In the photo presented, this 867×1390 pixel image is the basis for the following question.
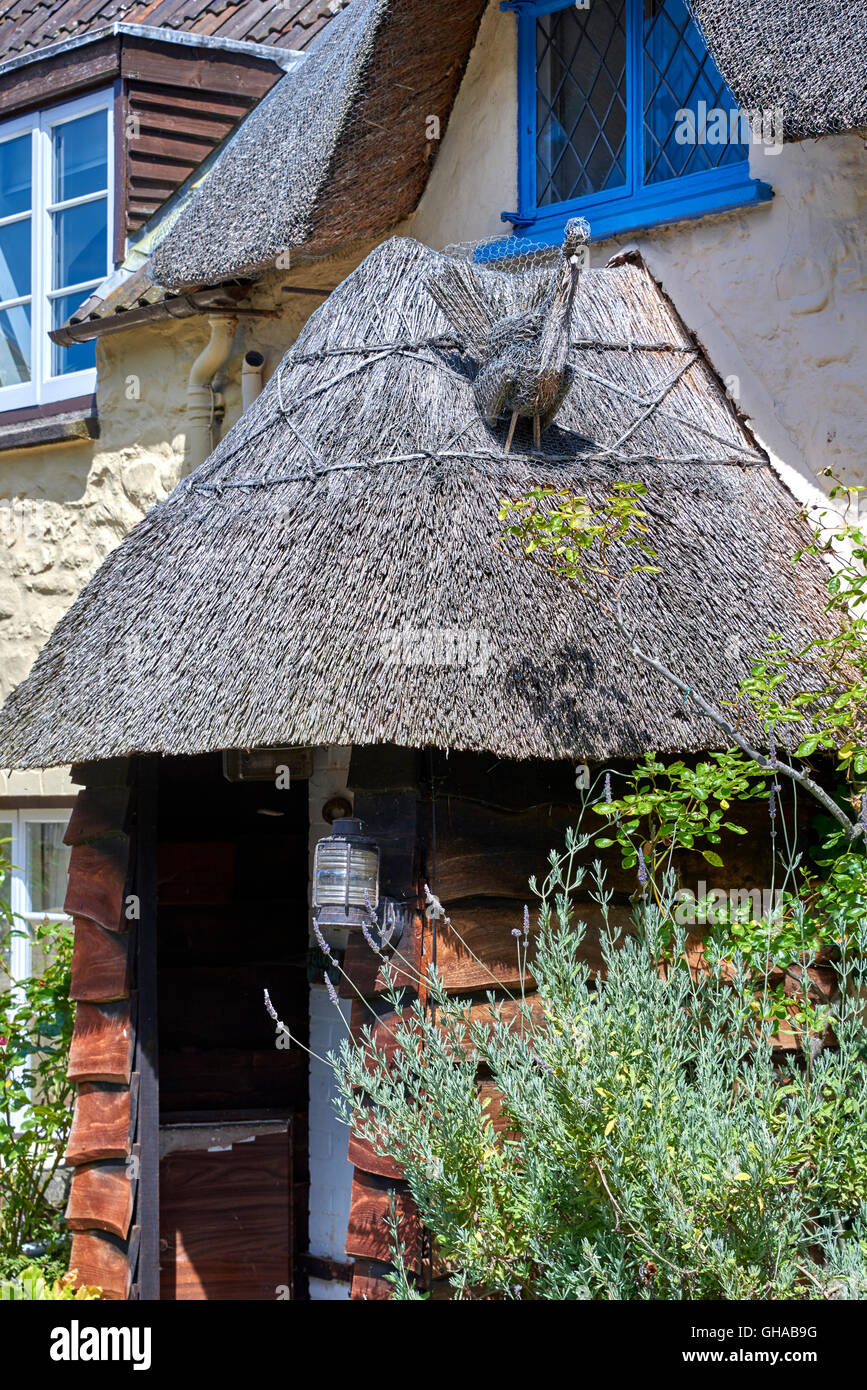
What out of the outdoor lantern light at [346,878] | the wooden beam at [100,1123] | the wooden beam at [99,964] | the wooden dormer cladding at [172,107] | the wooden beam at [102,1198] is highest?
the wooden dormer cladding at [172,107]

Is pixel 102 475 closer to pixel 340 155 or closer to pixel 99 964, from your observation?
pixel 340 155

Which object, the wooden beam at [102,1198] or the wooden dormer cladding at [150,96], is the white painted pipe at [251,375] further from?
the wooden beam at [102,1198]

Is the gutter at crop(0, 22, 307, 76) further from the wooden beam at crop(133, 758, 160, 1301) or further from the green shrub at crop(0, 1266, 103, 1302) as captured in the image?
the green shrub at crop(0, 1266, 103, 1302)

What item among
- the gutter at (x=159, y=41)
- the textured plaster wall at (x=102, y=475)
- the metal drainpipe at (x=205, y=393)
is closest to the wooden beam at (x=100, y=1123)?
the textured plaster wall at (x=102, y=475)

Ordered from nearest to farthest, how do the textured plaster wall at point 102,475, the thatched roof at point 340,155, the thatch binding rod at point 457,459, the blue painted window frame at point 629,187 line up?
the thatch binding rod at point 457,459
the blue painted window frame at point 629,187
the thatched roof at point 340,155
the textured plaster wall at point 102,475

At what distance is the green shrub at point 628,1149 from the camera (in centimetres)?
336

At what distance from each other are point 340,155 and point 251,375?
3.61 feet

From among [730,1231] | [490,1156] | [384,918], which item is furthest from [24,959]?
[730,1231]

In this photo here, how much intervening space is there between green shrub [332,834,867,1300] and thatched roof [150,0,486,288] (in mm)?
3252

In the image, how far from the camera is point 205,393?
22.5ft

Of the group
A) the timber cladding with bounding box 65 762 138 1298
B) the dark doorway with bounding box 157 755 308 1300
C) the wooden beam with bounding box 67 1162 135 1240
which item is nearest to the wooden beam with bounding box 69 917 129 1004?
the timber cladding with bounding box 65 762 138 1298

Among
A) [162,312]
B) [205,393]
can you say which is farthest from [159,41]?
[205,393]

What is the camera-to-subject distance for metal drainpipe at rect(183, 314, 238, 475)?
6.73m

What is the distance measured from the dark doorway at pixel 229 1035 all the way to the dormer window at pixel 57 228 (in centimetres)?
246
